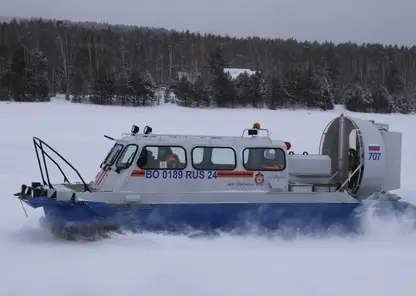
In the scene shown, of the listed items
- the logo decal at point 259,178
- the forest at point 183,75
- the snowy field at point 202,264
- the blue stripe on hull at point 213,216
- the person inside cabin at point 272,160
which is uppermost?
the forest at point 183,75

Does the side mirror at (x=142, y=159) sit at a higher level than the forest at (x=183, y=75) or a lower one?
lower

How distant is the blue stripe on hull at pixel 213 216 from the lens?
913cm

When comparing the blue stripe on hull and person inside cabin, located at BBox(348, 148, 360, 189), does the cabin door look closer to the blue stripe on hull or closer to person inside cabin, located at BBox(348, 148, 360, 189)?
the blue stripe on hull

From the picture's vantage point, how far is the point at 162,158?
984 cm

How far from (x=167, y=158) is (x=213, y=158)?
0.85 m

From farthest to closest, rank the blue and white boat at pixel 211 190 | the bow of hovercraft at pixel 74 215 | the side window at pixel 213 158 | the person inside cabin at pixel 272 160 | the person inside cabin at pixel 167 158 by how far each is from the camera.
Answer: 1. the person inside cabin at pixel 272 160
2. the side window at pixel 213 158
3. the person inside cabin at pixel 167 158
4. the blue and white boat at pixel 211 190
5. the bow of hovercraft at pixel 74 215

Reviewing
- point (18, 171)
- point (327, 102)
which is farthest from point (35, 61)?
point (18, 171)

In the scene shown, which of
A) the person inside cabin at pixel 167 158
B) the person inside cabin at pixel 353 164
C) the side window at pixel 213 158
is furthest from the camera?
the person inside cabin at pixel 353 164

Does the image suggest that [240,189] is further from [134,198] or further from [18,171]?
[18,171]

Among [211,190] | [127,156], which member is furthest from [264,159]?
[127,156]

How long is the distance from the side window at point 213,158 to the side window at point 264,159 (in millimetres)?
263

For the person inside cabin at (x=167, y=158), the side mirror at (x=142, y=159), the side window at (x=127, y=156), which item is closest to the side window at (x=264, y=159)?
the person inside cabin at (x=167, y=158)

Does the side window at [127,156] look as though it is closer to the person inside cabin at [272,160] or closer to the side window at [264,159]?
the side window at [264,159]

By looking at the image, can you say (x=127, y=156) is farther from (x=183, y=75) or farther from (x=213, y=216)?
(x=183, y=75)
